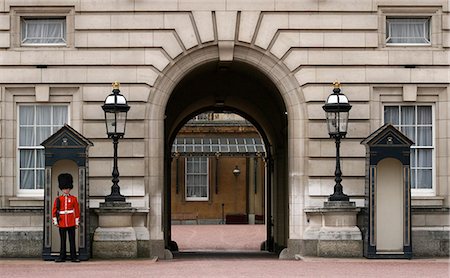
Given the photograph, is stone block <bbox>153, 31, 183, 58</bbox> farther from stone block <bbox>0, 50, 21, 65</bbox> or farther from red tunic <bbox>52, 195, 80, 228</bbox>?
red tunic <bbox>52, 195, 80, 228</bbox>

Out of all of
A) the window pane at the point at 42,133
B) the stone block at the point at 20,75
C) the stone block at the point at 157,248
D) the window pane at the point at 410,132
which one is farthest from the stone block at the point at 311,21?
the window pane at the point at 42,133

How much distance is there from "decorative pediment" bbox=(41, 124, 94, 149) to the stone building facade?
1210 mm

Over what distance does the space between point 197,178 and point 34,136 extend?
29.5 metres

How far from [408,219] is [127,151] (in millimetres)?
5569

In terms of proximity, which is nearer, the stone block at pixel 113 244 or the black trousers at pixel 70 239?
the black trousers at pixel 70 239

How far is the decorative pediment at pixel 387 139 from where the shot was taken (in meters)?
21.7

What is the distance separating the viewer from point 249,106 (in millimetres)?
29781

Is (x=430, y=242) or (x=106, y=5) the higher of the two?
(x=106, y=5)

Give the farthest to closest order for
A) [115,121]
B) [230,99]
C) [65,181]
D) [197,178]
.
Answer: [197,178], [230,99], [115,121], [65,181]

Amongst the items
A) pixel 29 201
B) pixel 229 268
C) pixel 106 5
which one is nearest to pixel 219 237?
pixel 29 201

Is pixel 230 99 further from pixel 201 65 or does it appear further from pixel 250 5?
pixel 250 5

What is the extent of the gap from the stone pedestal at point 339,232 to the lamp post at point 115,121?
3830 millimetres

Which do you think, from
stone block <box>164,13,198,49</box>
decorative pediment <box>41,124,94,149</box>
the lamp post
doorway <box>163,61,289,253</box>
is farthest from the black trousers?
doorway <box>163,61,289,253</box>

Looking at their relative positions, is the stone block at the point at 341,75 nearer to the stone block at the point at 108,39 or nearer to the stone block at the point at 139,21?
the stone block at the point at 139,21
